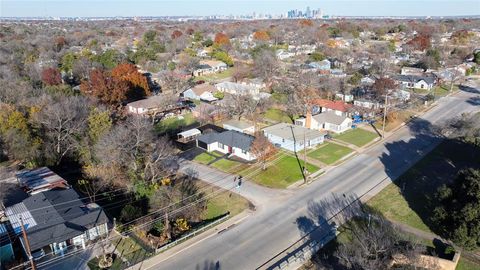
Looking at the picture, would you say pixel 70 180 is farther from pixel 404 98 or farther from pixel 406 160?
pixel 404 98

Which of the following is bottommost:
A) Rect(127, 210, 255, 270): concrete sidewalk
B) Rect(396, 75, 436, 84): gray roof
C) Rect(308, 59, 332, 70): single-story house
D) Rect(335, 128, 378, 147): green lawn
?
Rect(396, 75, 436, 84): gray roof

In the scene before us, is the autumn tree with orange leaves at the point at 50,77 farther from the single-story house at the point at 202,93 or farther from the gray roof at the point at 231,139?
the gray roof at the point at 231,139

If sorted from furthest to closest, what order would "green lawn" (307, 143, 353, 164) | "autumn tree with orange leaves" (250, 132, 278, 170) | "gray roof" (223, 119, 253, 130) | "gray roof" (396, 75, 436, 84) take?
"gray roof" (396, 75, 436, 84), "gray roof" (223, 119, 253, 130), "green lawn" (307, 143, 353, 164), "autumn tree with orange leaves" (250, 132, 278, 170)

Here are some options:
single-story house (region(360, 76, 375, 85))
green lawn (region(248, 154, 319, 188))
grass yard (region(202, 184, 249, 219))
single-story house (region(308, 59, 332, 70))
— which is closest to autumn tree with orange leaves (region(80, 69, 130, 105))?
grass yard (region(202, 184, 249, 219))

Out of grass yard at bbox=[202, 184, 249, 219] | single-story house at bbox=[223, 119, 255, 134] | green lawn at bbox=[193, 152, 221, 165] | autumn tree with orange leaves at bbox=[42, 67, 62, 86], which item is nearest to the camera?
grass yard at bbox=[202, 184, 249, 219]

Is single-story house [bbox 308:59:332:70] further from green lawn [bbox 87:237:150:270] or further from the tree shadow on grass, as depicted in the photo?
green lawn [bbox 87:237:150:270]

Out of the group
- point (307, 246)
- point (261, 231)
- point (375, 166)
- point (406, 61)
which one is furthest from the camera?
point (406, 61)

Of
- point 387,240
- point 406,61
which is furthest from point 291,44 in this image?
point 387,240
